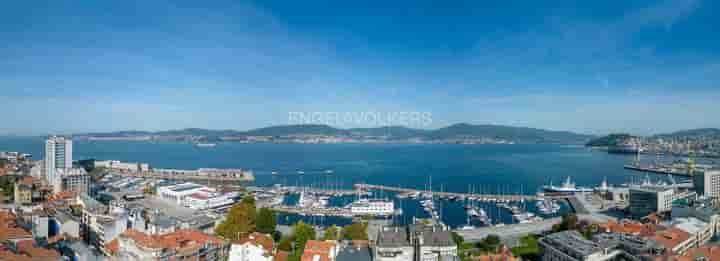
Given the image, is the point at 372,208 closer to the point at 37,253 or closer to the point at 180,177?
the point at 37,253

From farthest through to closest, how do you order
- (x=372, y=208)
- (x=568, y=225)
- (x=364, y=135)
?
(x=364, y=135) < (x=372, y=208) < (x=568, y=225)

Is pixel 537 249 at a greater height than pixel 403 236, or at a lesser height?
lesser

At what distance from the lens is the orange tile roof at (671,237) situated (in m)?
8.25

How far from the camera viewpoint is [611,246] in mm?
7734

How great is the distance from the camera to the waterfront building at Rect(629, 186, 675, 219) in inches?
593

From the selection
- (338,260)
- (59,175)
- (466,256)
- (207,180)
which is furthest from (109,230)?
(207,180)

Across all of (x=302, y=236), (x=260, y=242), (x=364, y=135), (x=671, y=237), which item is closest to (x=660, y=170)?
(x=671, y=237)

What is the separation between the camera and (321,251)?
8.15 m

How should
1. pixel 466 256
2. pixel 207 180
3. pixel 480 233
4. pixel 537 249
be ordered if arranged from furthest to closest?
pixel 207 180, pixel 480 233, pixel 537 249, pixel 466 256

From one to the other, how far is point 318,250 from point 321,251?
0.26 feet

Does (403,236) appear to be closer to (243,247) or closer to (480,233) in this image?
(243,247)

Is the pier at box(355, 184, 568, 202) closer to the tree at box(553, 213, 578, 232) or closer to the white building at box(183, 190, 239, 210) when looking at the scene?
the white building at box(183, 190, 239, 210)

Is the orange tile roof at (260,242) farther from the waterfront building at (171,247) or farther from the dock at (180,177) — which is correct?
the dock at (180,177)

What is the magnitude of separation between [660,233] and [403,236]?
19.0ft
